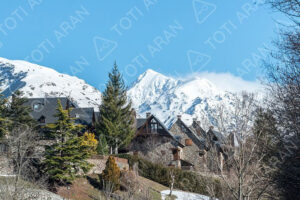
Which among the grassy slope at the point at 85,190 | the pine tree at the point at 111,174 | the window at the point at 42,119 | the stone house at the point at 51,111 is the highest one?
the stone house at the point at 51,111

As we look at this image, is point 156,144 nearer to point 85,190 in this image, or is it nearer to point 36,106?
point 36,106

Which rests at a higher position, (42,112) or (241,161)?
(42,112)

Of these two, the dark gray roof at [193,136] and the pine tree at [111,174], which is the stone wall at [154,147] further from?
the pine tree at [111,174]

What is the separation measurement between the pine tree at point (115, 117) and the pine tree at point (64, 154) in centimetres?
1184

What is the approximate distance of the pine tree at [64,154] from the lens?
27.3m

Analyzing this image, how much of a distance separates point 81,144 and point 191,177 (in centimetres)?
1365

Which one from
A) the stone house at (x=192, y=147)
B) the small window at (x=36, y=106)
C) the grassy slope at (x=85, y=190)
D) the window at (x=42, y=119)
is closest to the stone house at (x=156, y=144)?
the stone house at (x=192, y=147)

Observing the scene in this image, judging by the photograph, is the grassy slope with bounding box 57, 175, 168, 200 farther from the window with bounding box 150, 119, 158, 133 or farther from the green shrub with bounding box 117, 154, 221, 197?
the window with bounding box 150, 119, 158, 133

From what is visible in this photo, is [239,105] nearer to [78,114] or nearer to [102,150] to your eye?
[102,150]

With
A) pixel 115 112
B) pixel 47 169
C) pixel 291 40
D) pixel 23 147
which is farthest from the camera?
pixel 115 112

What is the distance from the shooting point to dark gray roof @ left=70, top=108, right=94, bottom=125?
45406 mm

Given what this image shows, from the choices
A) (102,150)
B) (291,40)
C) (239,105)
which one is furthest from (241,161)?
(102,150)

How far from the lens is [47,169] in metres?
27.7

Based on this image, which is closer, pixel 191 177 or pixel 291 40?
pixel 291 40
